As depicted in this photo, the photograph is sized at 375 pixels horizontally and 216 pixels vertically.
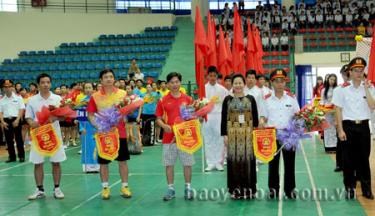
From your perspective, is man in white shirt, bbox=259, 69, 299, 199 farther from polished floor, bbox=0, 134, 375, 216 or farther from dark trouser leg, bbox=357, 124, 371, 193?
dark trouser leg, bbox=357, 124, 371, 193

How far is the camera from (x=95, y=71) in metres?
24.3

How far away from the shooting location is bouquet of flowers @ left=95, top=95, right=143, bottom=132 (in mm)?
7141

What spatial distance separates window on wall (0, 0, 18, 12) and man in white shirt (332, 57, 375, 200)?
2288 centimetres

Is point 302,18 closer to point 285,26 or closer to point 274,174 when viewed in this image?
point 285,26

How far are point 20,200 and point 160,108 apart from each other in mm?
2379

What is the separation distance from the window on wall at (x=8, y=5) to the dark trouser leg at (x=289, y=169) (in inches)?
892

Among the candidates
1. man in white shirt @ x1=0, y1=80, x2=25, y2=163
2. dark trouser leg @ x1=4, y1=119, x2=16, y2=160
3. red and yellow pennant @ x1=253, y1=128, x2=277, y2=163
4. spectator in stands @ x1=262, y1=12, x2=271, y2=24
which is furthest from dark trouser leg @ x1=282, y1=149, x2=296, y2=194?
spectator in stands @ x1=262, y1=12, x2=271, y2=24

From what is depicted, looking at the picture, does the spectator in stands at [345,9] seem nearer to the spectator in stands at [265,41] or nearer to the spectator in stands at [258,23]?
the spectator in stands at [258,23]

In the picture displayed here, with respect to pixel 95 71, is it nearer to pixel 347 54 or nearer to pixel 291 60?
pixel 291 60

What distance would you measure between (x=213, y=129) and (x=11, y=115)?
4.99m

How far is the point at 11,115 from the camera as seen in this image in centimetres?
1206

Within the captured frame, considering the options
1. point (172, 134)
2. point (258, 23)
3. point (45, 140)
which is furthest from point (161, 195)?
point (258, 23)

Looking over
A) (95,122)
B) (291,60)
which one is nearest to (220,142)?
(95,122)

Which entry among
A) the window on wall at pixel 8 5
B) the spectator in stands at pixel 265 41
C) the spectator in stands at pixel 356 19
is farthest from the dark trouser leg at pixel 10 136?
the spectator in stands at pixel 356 19
